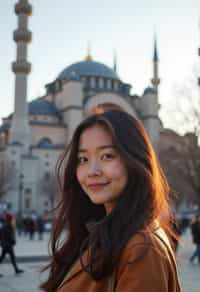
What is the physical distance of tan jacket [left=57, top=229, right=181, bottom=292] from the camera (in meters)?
1.24

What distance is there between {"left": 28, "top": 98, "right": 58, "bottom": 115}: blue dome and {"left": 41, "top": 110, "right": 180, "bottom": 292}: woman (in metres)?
54.4

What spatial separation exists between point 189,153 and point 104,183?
18.8 meters

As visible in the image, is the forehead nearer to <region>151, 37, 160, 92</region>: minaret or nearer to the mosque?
the mosque

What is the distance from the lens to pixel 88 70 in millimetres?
61656

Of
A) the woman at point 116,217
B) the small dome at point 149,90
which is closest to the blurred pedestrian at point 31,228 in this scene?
the woman at point 116,217

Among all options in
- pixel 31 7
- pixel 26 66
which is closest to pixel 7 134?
pixel 26 66

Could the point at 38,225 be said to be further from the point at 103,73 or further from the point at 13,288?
the point at 103,73

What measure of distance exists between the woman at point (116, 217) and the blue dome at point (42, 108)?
179ft

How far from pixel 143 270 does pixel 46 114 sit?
2159 inches

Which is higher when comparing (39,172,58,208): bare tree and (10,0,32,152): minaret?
(10,0,32,152): minaret

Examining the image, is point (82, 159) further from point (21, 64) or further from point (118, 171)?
point (21, 64)

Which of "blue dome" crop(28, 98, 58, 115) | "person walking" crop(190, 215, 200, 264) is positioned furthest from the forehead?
"blue dome" crop(28, 98, 58, 115)

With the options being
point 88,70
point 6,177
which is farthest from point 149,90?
point 6,177

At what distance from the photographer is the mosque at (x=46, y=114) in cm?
4350
